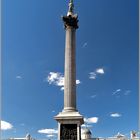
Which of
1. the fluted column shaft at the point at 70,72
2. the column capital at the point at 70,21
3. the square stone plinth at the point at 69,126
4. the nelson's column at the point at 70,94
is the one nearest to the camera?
the square stone plinth at the point at 69,126

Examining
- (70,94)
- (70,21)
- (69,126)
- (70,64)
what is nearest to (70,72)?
(70,64)

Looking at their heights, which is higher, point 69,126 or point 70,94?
point 70,94

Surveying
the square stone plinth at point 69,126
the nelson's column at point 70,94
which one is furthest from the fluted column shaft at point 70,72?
the square stone plinth at point 69,126

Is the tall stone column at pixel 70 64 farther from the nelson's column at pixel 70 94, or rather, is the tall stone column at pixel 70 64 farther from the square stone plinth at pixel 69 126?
the square stone plinth at pixel 69 126

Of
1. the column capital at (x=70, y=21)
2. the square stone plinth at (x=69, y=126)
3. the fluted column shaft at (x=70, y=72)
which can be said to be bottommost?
the square stone plinth at (x=69, y=126)

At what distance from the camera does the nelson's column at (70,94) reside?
36938mm

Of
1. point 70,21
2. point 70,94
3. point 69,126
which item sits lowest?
A: point 69,126

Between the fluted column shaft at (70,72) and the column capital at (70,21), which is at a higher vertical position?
the column capital at (70,21)

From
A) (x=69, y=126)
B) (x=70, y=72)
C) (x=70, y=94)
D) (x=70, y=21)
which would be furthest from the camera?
(x=70, y=21)

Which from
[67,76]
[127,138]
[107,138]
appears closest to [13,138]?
[107,138]

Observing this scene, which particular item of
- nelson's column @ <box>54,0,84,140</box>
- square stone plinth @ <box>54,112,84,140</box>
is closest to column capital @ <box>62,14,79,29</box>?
nelson's column @ <box>54,0,84,140</box>

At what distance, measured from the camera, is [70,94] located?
129 feet

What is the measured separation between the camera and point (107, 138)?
9044cm

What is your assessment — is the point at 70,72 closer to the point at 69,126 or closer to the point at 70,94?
the point at 70,94
